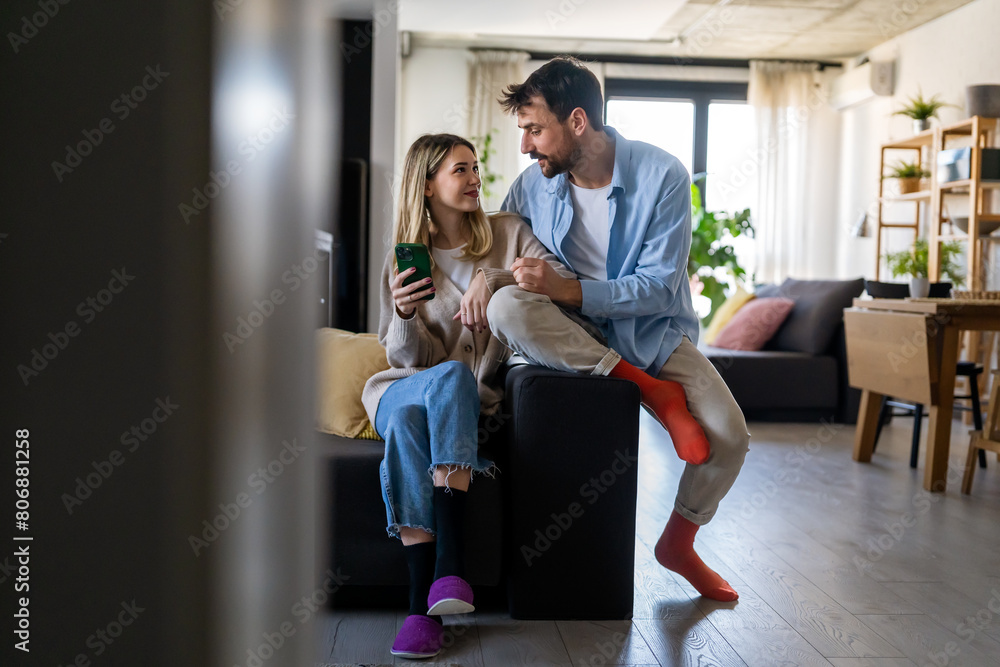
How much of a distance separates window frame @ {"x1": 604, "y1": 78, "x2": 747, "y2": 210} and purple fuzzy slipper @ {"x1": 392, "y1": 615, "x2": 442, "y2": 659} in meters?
6.00

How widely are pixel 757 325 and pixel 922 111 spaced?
194cm

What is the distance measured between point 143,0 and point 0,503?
0.29 feet

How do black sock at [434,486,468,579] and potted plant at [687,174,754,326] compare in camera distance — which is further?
potted plant at [687,174,754,326]

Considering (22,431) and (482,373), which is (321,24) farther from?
(482,373)

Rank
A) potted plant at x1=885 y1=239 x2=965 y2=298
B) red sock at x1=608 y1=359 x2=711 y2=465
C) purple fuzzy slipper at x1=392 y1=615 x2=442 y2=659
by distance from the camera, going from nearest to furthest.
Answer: purple fuzzy slipper at x1=392 y1=615 x2=442 y2=659
red sock at x1=608 y1=359 x2=711 y2=465
potted plant at x1=885 y1=239 x2=965 y2=298

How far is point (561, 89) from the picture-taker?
2084 millimetres

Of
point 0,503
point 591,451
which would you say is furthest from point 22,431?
point 591,451

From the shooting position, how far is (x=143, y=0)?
0.14 meters

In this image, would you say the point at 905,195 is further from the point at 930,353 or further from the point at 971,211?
the point at 930,353

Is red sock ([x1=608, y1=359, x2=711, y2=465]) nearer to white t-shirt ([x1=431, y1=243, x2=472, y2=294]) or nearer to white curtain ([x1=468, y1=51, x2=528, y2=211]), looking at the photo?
white t-shirt ([x1=431, y1=243, x2=472, y2=294])

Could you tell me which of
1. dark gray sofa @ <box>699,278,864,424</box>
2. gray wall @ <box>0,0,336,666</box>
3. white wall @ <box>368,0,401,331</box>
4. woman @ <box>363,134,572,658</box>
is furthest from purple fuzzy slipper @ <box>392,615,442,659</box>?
dark gray sofa @ <box>699,278,864,424</box>

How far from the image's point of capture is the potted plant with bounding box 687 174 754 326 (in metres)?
6.76

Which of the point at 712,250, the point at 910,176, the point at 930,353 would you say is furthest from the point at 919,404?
the point at 712,250

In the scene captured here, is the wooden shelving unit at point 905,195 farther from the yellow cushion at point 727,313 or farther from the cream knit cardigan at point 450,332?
the cream knit cardigan at point 450,332
